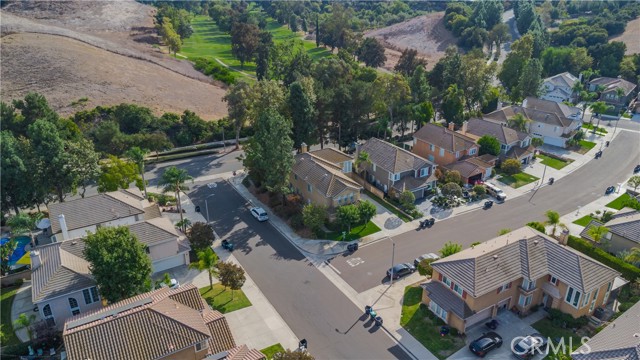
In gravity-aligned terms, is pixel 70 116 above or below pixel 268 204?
above

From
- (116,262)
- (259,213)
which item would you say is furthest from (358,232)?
(116,262)

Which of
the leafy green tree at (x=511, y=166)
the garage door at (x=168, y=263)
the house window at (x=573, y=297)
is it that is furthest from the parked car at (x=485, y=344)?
the leafy green tree at (x=511, y=166)

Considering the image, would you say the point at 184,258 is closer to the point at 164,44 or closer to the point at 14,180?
the point at 14,180

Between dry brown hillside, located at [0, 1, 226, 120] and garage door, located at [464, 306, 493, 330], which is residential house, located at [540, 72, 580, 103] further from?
garage door, located at [464, 306, 493, 330]

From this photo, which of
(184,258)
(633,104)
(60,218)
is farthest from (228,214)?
(633,104)

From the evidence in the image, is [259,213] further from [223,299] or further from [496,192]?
[496,192]

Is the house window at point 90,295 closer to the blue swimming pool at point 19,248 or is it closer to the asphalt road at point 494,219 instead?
the blue swimming pool at point 19,248
